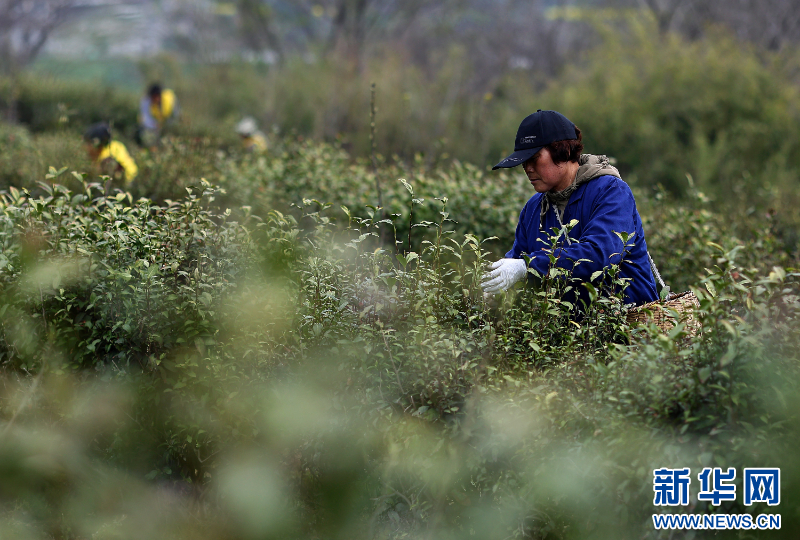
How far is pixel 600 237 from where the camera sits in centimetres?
294

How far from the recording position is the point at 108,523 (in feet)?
8.88

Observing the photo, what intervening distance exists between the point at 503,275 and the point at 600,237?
438mm

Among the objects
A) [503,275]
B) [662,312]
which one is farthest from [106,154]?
[662,312]

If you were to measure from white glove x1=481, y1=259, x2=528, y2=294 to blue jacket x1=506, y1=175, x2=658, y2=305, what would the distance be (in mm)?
76

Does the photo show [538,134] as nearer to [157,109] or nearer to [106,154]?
[106,154]

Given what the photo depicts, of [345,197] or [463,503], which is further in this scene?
[345,197]

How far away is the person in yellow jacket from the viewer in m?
5.20

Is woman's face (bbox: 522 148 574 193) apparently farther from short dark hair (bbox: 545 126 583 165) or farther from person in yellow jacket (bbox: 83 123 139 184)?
person in yellow jacket (bbox: 83 123 139 184)

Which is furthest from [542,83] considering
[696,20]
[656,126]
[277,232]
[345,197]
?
[277,232]

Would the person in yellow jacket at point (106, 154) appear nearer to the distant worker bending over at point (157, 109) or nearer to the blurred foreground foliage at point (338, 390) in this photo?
the blurred foreground foliage at point (338, 390)

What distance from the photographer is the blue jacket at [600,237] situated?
288cm

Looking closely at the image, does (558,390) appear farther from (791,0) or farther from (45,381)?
(791,0)

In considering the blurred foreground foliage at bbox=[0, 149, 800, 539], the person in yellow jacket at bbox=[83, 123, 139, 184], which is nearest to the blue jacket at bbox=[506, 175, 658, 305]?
the blurred foreground foliage at bbox=[0, 149, 800, 539]

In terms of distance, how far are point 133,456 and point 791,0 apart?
21020 mm
